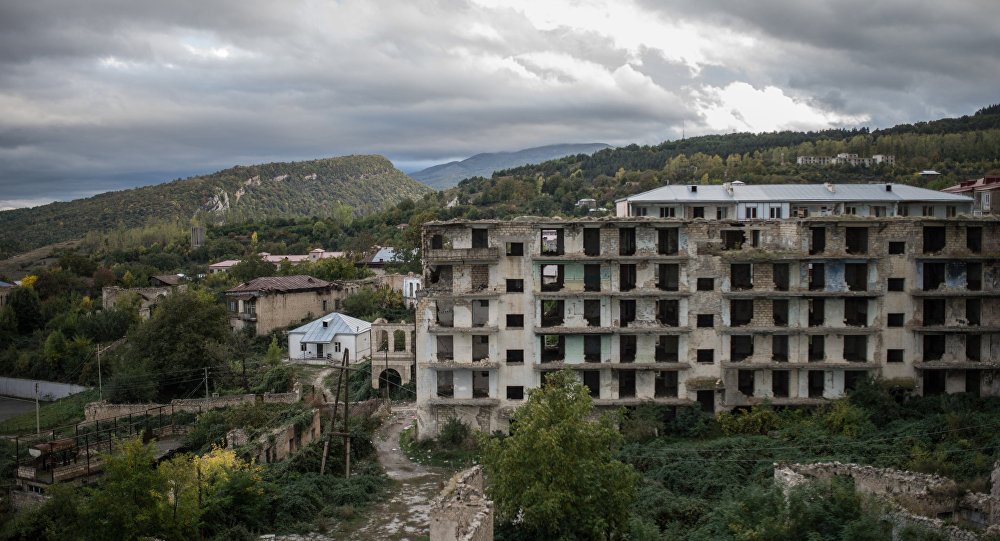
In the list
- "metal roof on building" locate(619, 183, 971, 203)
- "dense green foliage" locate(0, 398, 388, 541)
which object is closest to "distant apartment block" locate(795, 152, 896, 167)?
"metal roof on building" locate(619, 183, 971, 203)

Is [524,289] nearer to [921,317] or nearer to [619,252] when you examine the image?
[619,252]

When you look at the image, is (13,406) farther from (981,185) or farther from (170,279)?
→ (981,185)

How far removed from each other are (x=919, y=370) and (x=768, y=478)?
1629 cm

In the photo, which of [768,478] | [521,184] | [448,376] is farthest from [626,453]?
[521,184]

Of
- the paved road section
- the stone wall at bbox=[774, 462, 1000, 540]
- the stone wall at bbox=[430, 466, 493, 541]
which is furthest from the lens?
the paved road section

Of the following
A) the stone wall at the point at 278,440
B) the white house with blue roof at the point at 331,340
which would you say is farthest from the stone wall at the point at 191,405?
the white house with blue roof at the point at 331,340

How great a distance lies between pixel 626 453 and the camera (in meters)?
31.1

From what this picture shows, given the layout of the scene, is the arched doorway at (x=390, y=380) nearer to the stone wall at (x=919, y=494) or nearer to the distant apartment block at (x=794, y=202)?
the distant apartment block at (x=794, y=202)

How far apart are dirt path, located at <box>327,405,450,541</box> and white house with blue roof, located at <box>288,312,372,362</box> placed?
2029 cm

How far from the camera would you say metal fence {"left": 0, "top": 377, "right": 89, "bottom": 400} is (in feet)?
201

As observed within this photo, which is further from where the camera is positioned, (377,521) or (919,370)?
(919,370)

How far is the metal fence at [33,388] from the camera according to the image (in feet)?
201

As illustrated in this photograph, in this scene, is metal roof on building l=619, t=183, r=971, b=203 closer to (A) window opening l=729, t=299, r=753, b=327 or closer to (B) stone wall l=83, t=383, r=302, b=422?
(A) window opening l=729, t=299, r=753, b=327

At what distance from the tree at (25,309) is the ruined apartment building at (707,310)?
68.3 meters
